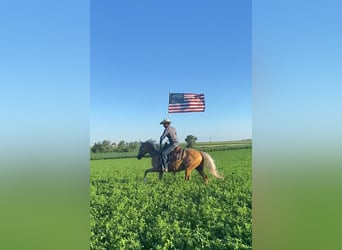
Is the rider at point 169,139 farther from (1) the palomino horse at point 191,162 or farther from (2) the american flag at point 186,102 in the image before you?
(2) the american flag at point 186,102

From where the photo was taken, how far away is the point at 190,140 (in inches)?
159

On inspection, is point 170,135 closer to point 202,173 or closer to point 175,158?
point 175,158

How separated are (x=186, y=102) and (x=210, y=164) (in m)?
0.95

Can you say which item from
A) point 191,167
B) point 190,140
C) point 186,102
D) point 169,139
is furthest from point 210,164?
point 186,102

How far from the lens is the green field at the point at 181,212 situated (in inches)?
143

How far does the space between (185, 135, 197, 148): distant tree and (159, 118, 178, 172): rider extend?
16 centimetres

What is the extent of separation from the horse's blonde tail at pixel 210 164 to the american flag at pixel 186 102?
27.2 inches

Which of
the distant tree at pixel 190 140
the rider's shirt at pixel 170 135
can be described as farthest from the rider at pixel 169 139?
the distant tree at pixel 190 140
